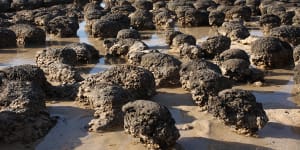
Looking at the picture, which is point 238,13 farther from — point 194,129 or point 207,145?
point 207,145

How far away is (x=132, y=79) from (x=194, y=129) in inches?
75.1

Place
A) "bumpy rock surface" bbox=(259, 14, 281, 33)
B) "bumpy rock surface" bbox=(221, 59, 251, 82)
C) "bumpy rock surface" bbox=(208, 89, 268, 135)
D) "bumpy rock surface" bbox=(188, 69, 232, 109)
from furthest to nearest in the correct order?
"bumpy rock surface" bbox=(259, 14, 281, 33), "bumpy rock surface" bbox=(221, 59, 251, 82), "bumpy rock surface" bbox=(188, 69, 232, 109), "bumpy rock surface" bbox=(208, 89, 268, 135)

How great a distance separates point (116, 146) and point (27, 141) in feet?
4.52

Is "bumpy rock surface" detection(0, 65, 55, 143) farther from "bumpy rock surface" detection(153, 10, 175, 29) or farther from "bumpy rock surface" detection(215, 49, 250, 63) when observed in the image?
"bumpy rock surface" detection(153, 10, 175, 29)

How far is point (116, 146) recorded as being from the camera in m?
7.23

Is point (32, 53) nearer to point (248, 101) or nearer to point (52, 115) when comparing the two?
point (52, 115)

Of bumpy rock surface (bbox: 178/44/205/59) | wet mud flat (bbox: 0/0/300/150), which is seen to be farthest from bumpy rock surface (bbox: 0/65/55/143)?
bumpy rock surface (bbox: 178/44/205/59)

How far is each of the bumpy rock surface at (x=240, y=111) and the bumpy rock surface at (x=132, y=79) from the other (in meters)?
1.88

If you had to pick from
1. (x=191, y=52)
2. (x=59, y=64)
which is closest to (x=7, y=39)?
(x=59, y=64)

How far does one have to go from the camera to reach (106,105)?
26.6 ft

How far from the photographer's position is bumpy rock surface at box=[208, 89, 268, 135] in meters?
7.51

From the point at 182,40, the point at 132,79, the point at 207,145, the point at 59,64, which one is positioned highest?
the point at 182,40

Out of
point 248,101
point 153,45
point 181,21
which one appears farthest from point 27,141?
point 181,21

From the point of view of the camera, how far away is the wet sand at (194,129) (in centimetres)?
728
